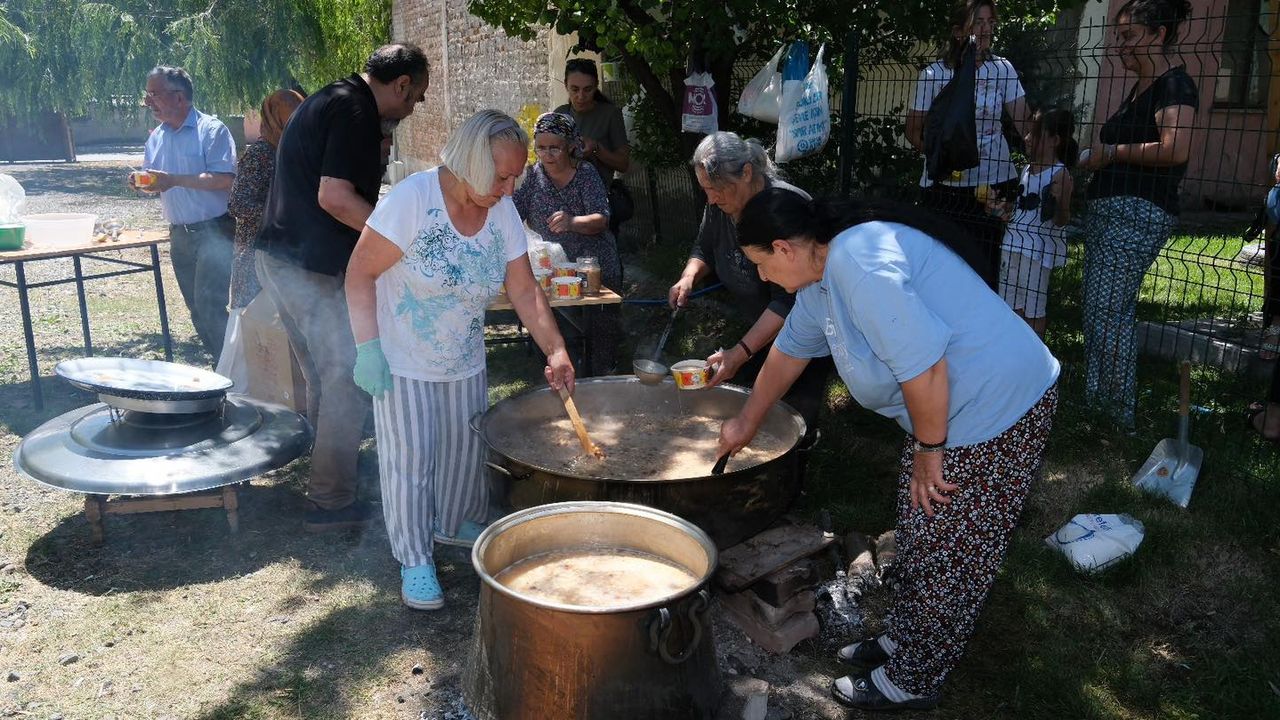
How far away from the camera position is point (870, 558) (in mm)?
3926

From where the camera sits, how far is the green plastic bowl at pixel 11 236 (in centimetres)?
563

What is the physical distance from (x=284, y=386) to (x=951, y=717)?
3936 millimetres

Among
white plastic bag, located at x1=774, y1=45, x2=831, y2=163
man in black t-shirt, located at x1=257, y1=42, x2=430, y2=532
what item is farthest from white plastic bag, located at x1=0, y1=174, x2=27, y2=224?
white plastic bag, located at x1=774, y1=45, x2=831, y2=163

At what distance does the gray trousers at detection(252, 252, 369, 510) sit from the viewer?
13.7 ft

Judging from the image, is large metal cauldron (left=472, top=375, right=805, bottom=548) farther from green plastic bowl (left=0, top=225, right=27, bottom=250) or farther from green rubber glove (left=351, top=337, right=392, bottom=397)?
green plastic bowl (left=0, top=225, right=27, bottom=250)

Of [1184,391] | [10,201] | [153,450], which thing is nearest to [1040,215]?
[1184,391]

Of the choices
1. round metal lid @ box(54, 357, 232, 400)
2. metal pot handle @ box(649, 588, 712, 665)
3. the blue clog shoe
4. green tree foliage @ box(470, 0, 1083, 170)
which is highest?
green tree foliage @ box(470, 0, 1083, 170)

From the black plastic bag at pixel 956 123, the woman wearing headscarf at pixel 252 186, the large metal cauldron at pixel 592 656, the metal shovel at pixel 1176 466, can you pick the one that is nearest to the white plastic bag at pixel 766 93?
the black plastic bag at pixel 956 123

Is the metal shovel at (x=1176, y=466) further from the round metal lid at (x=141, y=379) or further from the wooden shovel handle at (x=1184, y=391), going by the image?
the round metal lid at (x=141, y=379)

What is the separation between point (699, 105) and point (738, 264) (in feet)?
8.50

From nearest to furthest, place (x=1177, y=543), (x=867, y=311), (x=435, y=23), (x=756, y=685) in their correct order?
1. (x=867, y=311)
2. (x=756, y=685)
3. (x=1177, y=543)
4. (x=435, y=23)

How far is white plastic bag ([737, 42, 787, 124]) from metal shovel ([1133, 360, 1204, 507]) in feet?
9.15

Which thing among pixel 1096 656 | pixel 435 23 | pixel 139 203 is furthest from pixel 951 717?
pixel 139 203

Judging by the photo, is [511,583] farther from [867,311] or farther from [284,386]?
[284,386]
